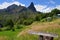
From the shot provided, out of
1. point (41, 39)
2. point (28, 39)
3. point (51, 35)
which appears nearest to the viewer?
point (51, 35)

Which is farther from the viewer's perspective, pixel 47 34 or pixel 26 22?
pixel 26 22

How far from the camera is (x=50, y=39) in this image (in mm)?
8711

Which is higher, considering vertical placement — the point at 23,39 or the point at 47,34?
the point at 47,34

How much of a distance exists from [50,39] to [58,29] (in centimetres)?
1634

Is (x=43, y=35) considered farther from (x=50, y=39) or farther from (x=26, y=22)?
(x=26, y=22)

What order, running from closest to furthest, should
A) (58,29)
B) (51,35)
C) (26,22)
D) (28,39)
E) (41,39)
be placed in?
1. (51,35)
2. (41,39)
3. (28,39)
4. (58,29)
5. (26,22)

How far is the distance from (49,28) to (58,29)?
1.16 metres

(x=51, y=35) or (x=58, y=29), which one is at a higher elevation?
(x=51, y=35)

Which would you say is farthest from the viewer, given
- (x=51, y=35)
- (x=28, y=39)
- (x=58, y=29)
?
(x=58, y=29)

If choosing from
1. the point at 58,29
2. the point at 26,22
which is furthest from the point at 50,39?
the point at 26,22

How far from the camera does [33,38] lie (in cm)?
2108

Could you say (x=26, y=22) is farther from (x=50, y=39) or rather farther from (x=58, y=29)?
(x=50, y=39)

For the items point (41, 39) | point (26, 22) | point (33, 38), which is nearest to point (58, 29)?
point (33, 38)

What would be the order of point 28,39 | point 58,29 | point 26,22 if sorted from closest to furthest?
point 28,39
point 58,29
point 26,22
